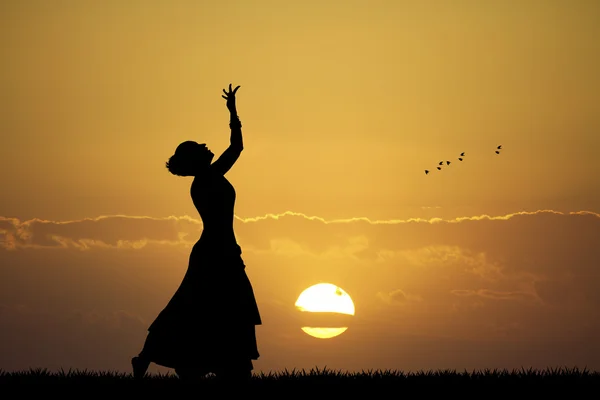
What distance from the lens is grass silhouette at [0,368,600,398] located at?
11430 millimetres

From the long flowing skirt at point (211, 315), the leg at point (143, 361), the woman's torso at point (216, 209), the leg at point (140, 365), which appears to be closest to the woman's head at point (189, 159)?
the woman's torso at point (216, 209)

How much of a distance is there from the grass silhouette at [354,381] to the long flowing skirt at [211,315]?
0.48m

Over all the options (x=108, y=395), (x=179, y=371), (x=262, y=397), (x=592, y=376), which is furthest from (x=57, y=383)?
(x=592, y=376)

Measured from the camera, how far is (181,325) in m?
10.6

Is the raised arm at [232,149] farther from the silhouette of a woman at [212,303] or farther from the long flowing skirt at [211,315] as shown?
the long flowing skirt at [211,315]

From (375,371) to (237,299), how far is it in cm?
303

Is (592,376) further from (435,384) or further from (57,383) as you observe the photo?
(57,383)

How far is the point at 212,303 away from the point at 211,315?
5.5 inches

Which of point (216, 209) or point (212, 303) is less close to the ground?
point (216, 209)

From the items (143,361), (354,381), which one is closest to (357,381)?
(354,381)

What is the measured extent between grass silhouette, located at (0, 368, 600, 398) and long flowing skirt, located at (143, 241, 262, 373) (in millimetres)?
475

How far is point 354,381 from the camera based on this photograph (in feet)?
39.6

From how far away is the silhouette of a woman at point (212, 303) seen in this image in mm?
10555

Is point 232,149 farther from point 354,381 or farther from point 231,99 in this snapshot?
point 354,381
